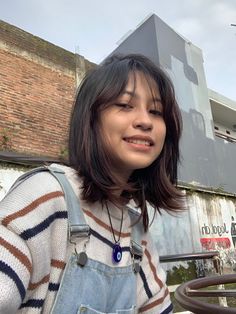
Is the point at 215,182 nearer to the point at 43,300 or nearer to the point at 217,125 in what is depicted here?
the point at 217,125

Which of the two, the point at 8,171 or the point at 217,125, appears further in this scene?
the point at 217,125

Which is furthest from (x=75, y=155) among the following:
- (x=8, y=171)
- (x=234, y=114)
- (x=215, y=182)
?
(x=234, y=114)

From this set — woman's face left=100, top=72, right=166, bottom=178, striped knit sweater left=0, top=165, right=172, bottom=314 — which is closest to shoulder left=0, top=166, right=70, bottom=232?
striped knit sweater left=0, top=165, right=172, bottom=314

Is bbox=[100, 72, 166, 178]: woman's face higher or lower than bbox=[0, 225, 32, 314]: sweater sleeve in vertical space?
higher

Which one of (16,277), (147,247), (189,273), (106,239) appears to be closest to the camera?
(16,277)

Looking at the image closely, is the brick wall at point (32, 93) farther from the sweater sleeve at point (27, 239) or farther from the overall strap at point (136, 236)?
the sweater sleeve at point (27, 239)

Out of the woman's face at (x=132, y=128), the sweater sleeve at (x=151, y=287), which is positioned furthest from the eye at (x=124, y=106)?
the sweater sleeve at (x=151, y=287)

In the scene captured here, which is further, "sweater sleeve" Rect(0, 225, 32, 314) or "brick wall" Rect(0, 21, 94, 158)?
"brick wall" Rect(0, 21, 94, 158)

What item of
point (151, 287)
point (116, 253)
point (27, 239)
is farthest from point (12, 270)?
point (151, 287)

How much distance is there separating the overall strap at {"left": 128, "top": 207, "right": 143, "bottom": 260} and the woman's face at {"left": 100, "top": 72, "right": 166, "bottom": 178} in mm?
239

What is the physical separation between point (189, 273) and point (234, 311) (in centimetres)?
640

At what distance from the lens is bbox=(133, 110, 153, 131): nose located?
111 centimetres

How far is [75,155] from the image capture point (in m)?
1.18

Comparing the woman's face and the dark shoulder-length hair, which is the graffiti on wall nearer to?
the dark shoulder-length hair
